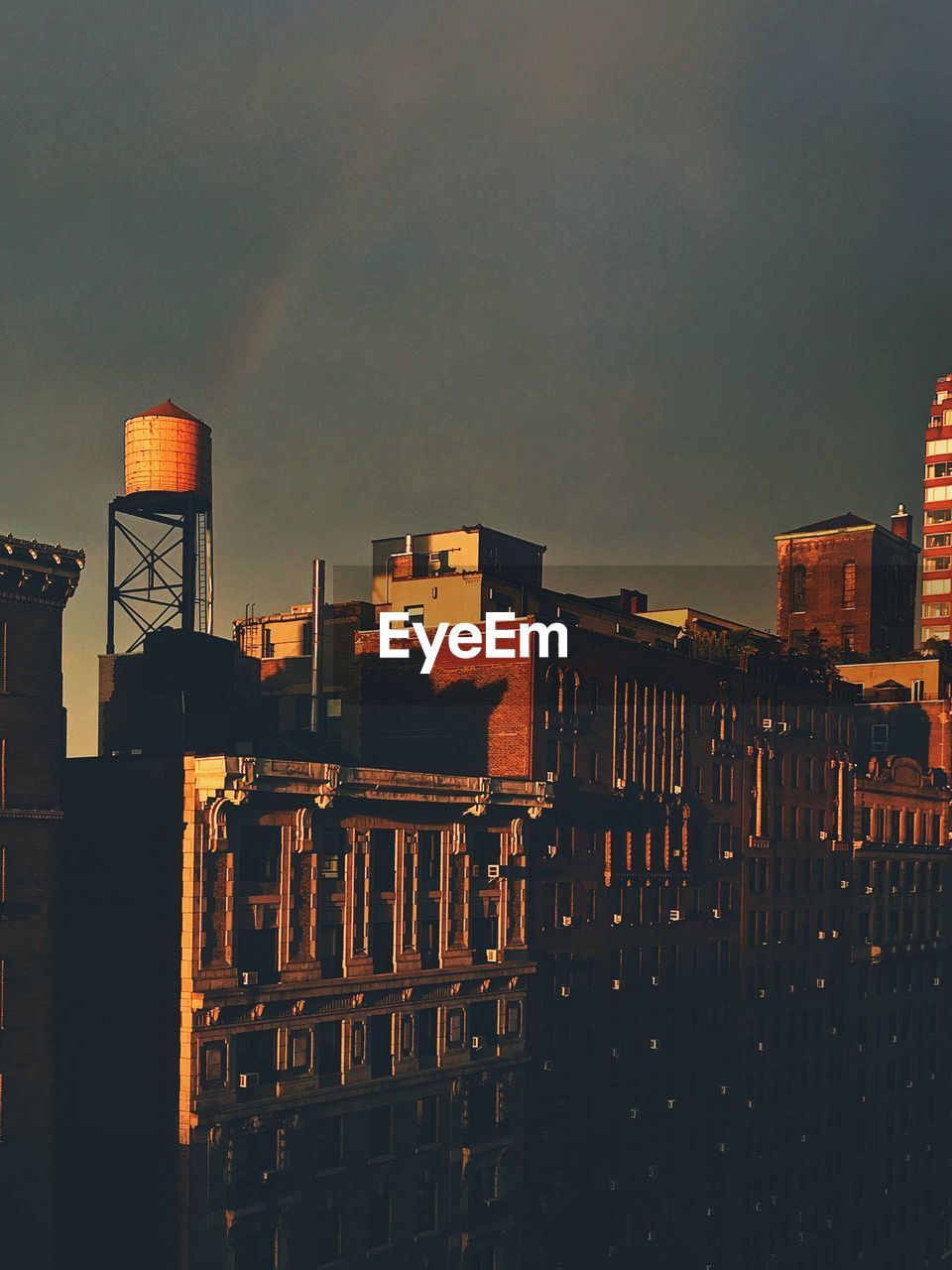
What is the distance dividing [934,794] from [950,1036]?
66.8 ft

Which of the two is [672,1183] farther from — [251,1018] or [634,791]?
[251,1018]

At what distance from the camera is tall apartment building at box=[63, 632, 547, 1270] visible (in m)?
69.8

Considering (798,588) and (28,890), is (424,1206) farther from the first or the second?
(798,588)

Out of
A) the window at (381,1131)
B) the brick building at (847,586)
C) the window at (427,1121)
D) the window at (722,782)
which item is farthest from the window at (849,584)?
the window at (381,1131)

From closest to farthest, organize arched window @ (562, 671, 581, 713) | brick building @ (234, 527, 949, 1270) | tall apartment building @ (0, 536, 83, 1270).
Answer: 1. tall apartment building @ (0, 536, 83, 1270)
2. brick building @ (234, 527, 949, 1270)
3. arched window @ (562, 671, 581, 713)

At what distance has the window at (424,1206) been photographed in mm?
→ 79938

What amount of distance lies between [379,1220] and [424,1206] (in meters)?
3.34

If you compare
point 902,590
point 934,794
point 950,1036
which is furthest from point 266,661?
point 902,590

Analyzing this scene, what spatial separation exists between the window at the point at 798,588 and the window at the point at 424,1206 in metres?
105

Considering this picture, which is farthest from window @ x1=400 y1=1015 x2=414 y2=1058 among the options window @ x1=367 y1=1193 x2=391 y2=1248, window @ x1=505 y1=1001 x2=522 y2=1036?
window @ x1=505 y1=1001 x2=522 y2=1036

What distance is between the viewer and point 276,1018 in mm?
73250

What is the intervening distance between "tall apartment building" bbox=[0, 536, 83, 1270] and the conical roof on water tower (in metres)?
22.9

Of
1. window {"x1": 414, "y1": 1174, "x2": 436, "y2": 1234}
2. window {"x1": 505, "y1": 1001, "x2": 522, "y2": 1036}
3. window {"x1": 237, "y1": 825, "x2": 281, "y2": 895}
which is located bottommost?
window {"x1": 414, "y1": 1174, "x2": 436, "y2": 1234}

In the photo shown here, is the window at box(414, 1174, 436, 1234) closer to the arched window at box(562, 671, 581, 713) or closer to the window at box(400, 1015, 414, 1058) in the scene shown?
the window at box(400, 1015, 414, 1058)
